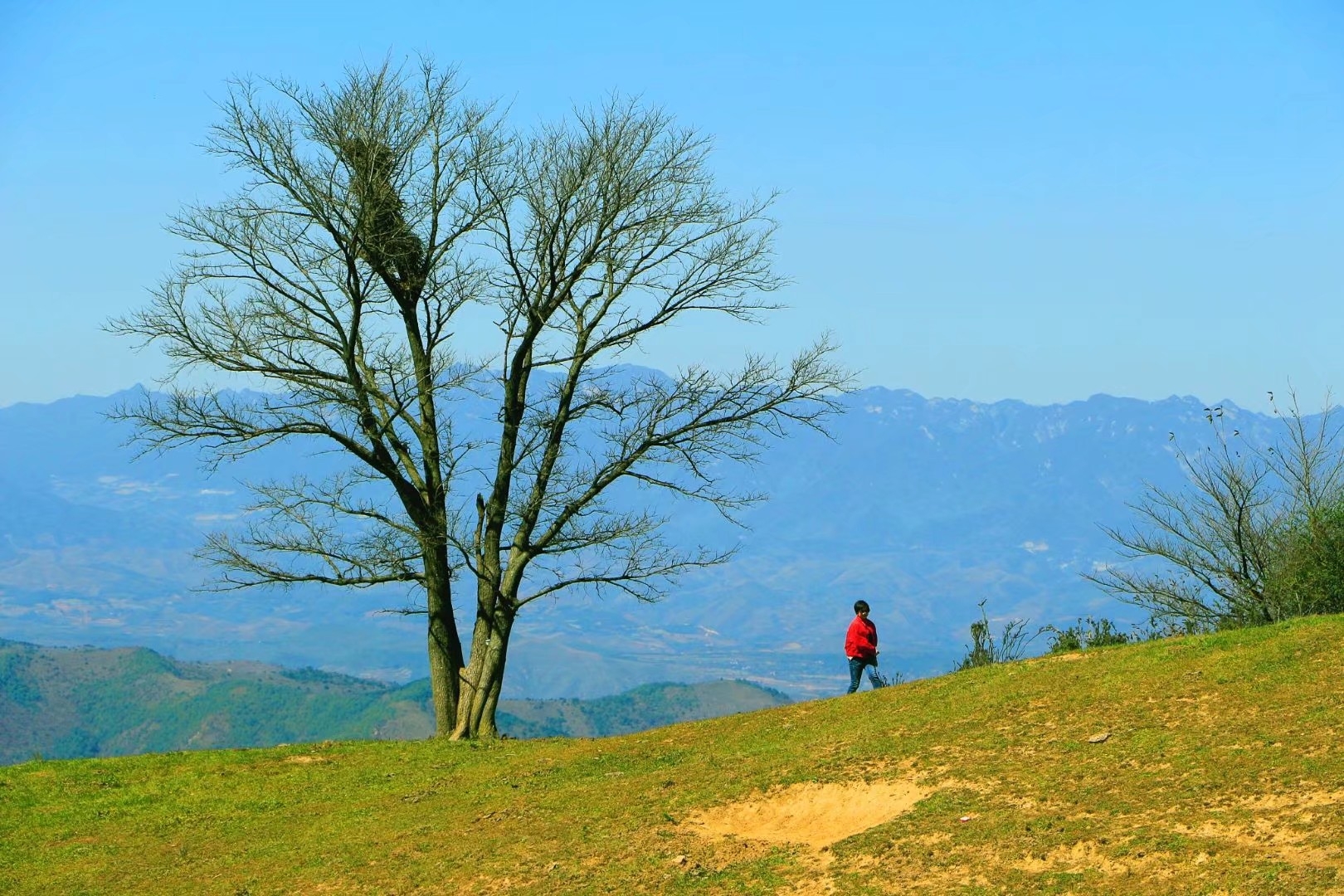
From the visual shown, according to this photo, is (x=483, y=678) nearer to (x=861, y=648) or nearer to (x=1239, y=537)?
(x=861, y=648)

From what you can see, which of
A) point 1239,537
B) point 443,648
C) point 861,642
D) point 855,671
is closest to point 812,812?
point 855,671

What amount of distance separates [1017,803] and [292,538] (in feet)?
47.2

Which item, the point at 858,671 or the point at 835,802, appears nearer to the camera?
the point at 835,802

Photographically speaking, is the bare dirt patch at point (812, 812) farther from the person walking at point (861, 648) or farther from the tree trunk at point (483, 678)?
the tree trunk at point (483, 678)

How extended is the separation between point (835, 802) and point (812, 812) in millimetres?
315

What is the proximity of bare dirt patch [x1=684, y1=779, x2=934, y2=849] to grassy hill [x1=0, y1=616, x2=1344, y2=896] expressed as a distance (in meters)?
0.03

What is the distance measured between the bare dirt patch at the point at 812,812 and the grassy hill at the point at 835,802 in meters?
0.03

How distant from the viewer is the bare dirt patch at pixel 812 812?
1588 cm

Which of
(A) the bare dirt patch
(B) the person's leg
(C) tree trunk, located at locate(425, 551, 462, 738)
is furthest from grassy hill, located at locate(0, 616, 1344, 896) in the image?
(C) tree trunk, located at locate(425, 551, 462, 738)

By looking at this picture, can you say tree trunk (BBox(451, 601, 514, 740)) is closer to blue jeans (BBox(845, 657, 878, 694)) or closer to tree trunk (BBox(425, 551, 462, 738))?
tree trunk (BBox(425, 551, 462, 738))

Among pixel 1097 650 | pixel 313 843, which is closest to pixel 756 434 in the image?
pixel 1097 650

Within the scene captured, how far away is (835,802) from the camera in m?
16.6

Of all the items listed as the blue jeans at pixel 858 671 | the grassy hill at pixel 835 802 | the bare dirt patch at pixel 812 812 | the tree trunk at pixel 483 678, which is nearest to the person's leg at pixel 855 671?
the blue jeans at pixel 858 671

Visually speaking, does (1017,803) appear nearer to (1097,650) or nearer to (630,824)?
(630,824)
